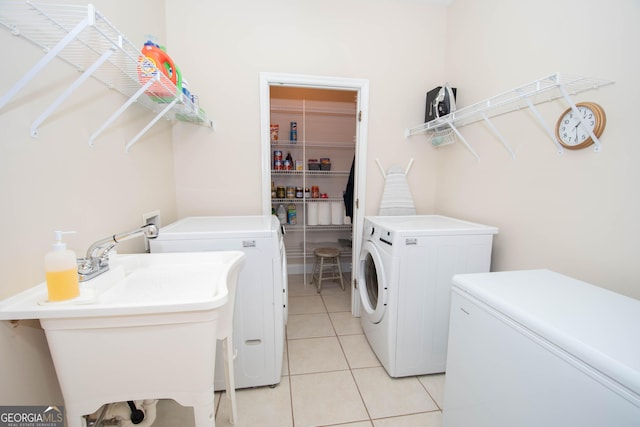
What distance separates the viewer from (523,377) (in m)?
0.84

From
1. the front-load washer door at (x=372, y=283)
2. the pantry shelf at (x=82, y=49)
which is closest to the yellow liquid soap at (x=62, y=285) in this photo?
the pantry shelf at (x=82, y=49)

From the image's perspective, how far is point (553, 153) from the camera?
1.39 meters

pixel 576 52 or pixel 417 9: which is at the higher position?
pixel 417 9

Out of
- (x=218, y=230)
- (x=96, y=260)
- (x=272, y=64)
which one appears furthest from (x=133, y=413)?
(x=272, y=64)

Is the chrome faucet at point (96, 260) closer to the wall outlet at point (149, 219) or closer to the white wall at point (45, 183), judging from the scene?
the white wall at point (45, 183)

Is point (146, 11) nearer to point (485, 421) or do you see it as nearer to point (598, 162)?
point (598, 162)

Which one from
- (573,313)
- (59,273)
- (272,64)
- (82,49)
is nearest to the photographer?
(59,273)

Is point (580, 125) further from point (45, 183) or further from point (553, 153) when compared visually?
point (45, 183)

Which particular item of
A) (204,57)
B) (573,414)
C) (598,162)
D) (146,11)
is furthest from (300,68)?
(573,414)

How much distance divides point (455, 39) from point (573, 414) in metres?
2.52

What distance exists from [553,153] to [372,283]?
4.64ft

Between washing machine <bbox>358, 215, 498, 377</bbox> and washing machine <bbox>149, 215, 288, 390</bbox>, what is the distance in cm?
69

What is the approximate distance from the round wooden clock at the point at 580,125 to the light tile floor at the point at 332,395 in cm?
158

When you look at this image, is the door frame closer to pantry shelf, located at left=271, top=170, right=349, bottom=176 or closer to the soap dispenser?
pantry shelf, located at left=271, top=170, right=349, bottom=176
